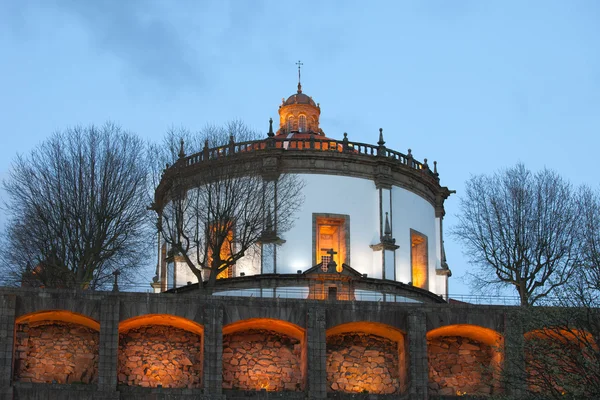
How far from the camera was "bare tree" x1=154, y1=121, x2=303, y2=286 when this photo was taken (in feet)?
197

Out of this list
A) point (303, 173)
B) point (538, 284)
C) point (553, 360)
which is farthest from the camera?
point (303, 173)

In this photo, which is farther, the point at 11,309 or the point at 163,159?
the point at 163,159

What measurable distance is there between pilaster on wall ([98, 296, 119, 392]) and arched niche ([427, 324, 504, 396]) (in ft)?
55.3

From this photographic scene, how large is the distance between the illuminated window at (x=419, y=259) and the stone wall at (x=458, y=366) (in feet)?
41.8

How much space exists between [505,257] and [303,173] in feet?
Result: 46.2

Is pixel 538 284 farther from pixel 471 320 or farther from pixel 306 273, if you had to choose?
pixel 306 273

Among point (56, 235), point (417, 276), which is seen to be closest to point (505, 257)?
point (417, 276)

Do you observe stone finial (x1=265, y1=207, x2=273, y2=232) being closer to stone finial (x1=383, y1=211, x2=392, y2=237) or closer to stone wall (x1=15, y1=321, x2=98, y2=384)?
stone finial (x1=383, y1=211, x2=392, y2=237)

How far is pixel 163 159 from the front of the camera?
63.8 m

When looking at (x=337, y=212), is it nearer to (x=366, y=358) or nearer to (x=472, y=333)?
(x=366, y=358)

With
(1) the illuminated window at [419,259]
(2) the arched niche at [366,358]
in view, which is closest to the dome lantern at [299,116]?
(1) the illuminated window at [419,259]

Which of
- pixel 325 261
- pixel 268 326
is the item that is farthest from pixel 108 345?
pixel 325 261

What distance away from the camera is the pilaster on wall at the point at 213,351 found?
2047 inches

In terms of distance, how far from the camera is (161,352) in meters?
54.4
